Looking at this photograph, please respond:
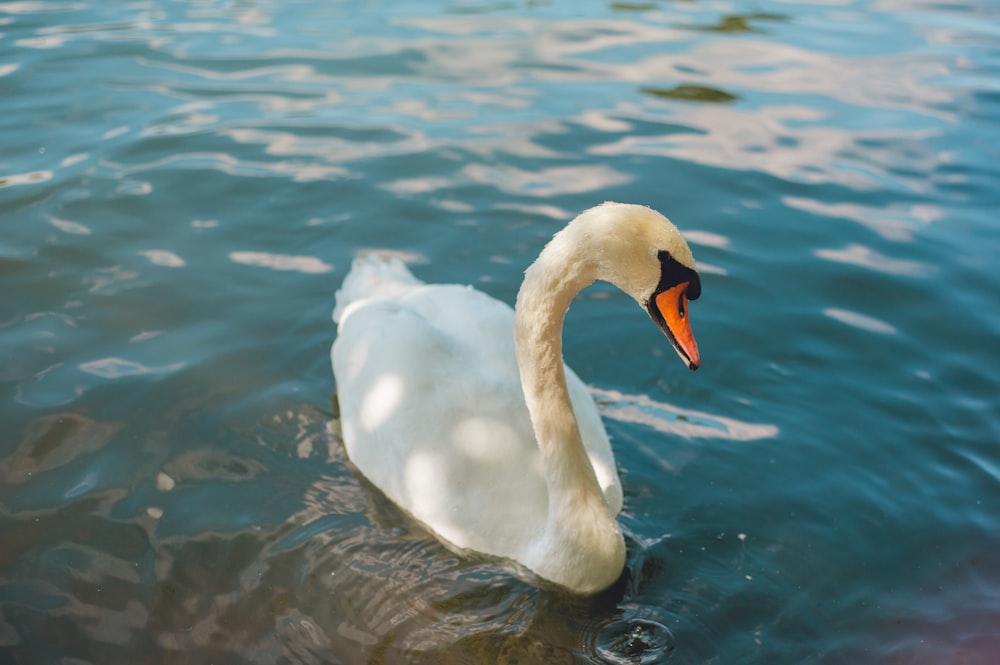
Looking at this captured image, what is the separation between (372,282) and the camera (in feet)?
20.7

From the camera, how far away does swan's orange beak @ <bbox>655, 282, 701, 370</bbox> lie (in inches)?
163

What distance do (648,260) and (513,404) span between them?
1240 millimetres

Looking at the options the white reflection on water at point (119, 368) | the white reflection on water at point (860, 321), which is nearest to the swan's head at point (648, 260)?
the white reflection on water at point (119, 368)

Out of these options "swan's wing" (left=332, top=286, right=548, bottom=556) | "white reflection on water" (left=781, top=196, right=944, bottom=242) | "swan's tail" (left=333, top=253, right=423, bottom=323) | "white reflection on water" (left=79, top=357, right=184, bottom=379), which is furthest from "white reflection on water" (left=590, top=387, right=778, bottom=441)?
"white reflection on water" (left=781, top=196, right=944, bottom=242)

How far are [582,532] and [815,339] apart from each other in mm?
2845

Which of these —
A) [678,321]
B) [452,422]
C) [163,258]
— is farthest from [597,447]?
[163,258]

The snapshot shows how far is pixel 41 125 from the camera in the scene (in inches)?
365

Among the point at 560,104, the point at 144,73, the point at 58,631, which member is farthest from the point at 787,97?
the point at 58,631

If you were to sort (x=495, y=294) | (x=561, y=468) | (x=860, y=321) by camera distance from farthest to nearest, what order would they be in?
(x=495, y=294) < (x=860, y=321) < (x=561, y=468)

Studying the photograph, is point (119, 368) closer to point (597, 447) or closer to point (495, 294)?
point (495, 294)

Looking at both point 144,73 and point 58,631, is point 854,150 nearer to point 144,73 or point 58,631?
point 144,73

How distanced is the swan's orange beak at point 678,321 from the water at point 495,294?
49.1 inches

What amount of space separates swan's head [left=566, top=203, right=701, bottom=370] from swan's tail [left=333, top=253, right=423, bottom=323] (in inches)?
86.5

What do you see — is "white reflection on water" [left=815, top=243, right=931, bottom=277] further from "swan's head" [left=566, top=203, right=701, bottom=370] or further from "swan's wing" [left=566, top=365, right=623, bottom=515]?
"swan's head" [left=566, top=203, right=701, bottom=370]
